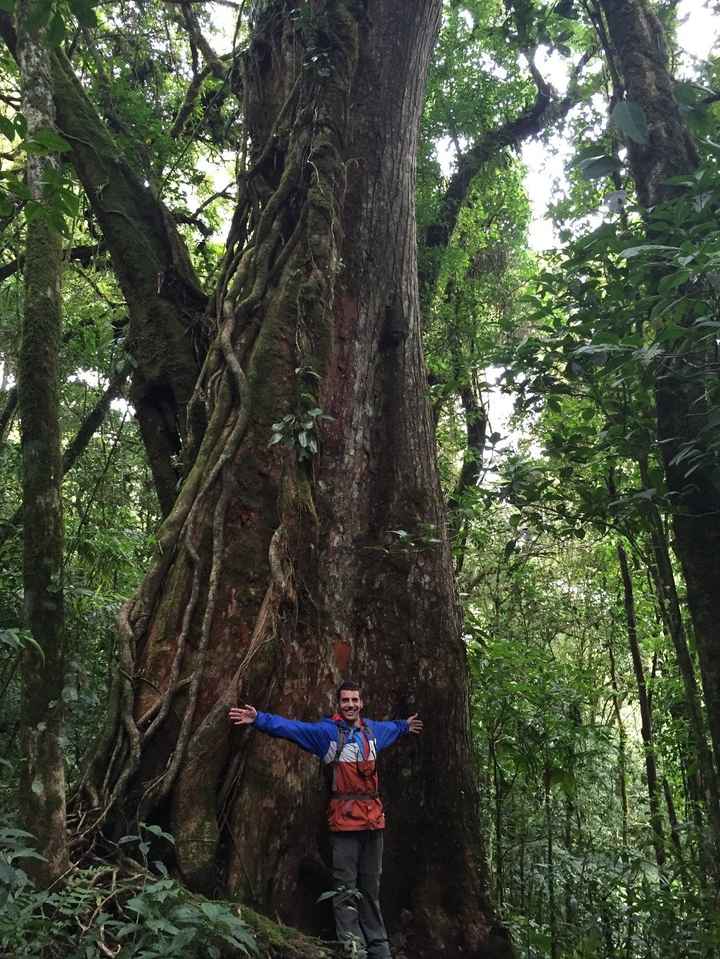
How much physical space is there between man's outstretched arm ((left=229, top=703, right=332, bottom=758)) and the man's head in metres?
0.15

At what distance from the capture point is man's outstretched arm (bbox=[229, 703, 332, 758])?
296cm

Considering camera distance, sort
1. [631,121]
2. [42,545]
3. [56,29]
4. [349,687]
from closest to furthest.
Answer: [56,29] < [42,545] < [631,121] < [349,687]

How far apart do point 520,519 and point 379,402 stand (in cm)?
102

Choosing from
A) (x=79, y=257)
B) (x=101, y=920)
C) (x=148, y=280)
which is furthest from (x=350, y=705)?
(x=79, y=257)

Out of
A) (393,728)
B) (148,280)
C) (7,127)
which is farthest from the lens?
(148,280)

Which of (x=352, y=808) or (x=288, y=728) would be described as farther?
(x=352, y=808)

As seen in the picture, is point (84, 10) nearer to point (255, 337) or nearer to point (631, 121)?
point (631, 121)

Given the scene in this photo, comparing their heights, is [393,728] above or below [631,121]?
below

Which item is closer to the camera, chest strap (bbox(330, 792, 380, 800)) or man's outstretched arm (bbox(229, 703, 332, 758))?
man's outstretched arm (bbox(229, 703, 332, 758))

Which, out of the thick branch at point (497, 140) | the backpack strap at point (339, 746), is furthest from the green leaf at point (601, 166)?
the thick branch at point (497, 140)

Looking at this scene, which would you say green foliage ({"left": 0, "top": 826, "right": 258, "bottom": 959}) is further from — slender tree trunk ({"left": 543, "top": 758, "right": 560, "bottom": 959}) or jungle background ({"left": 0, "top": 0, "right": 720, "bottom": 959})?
slender tree trunk ({"left": 543, "top": 758, "right": 560, "bottom": 959})

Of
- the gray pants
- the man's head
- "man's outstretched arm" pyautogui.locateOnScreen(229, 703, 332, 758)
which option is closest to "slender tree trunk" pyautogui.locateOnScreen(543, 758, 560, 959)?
the gray pants

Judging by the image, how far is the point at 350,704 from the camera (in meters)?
3.32

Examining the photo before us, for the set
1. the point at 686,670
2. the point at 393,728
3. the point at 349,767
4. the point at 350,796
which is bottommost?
the point at 350,796
